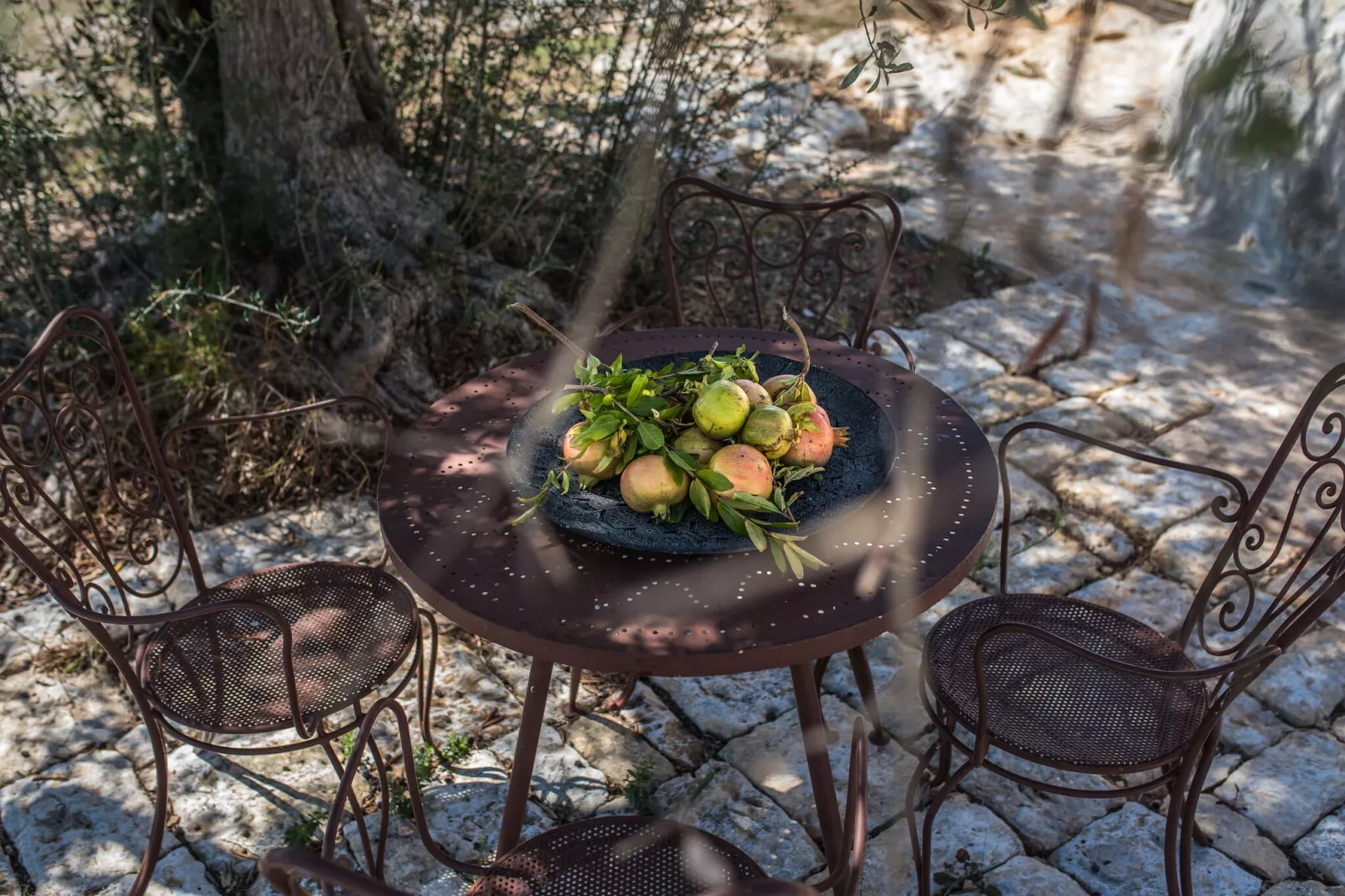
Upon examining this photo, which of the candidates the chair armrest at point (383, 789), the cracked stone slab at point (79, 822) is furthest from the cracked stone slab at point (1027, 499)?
the cracked stone slab at point (79, 822)

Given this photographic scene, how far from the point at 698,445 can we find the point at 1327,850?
1884mm

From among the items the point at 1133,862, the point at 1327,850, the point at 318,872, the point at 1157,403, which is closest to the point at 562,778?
the point at 1133,862

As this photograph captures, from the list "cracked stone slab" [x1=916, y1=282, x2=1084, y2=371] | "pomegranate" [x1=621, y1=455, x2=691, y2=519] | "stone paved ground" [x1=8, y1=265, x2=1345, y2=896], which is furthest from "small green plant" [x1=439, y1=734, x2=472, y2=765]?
"cracked stone slab" [x1=916, y1=282, x2=1084, y2=371]

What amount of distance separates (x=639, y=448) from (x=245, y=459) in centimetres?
236

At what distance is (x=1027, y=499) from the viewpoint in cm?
391

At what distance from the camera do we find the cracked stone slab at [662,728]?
2.90 metres

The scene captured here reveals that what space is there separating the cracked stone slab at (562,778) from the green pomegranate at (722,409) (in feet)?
3.46

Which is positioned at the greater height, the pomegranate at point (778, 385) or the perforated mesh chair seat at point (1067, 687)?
the pomegranate at point (778, 385)

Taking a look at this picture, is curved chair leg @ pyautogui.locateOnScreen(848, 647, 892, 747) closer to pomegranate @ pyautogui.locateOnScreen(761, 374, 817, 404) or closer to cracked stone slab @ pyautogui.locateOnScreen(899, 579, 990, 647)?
cracked stone slab @ pyautogui.locateOnScreen(899, 579, 990, 647)

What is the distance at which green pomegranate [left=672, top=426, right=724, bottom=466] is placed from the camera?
2121 mm

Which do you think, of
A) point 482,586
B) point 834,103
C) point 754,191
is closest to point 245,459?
point 482,586

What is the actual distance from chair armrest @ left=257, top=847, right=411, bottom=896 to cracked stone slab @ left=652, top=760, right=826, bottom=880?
4.41 ft

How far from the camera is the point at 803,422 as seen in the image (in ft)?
7.11

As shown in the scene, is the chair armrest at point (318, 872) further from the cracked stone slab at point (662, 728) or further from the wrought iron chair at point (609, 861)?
the cracked stone slab at point (662, 728)
